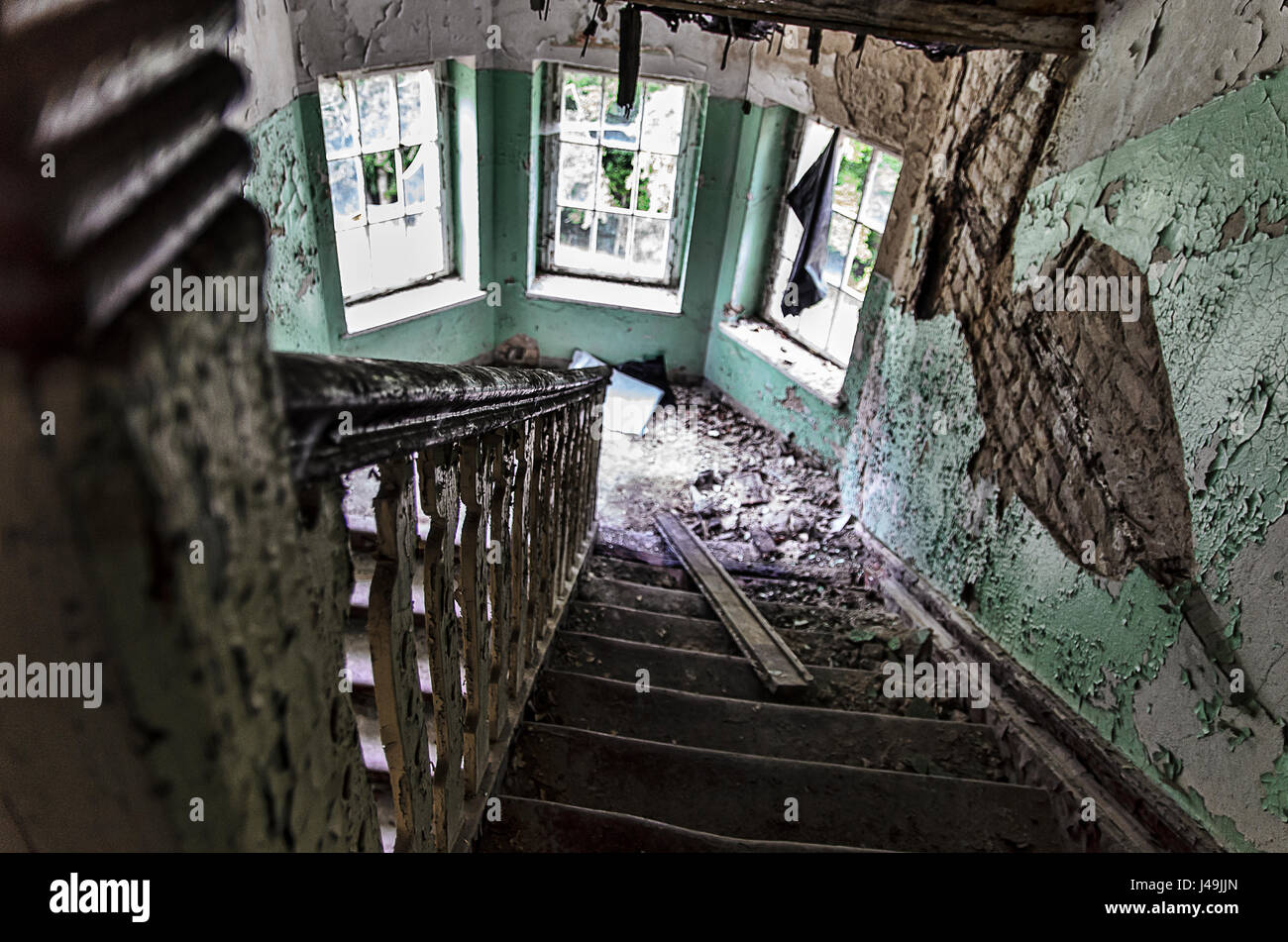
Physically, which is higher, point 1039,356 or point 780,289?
point 1039,356

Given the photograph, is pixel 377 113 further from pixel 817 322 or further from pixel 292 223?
pixel 817 322

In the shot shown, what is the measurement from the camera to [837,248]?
16.7 ft

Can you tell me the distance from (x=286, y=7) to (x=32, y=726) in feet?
14.1

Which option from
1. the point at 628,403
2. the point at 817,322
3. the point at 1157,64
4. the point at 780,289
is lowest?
the point at 628,403

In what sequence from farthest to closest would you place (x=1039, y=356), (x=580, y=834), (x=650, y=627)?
1. (x=650, y=627)
2. (x=1039, y=356)
3. (x=580, y=834)

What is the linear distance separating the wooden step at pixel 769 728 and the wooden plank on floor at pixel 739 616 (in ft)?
0.85

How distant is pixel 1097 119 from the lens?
2.69 meters

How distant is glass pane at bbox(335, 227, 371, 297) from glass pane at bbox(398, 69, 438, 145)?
0.69 metres

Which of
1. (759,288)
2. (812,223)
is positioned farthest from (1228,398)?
(759,288)

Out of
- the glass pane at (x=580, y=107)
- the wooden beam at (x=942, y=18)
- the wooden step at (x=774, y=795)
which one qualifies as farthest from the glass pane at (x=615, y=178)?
the wooden step at (x=774, y=795)

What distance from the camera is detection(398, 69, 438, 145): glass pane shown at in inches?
193

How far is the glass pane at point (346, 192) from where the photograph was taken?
15.5 feet

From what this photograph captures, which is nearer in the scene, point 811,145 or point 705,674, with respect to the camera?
point 705,674

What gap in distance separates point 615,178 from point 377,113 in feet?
5.60
